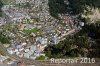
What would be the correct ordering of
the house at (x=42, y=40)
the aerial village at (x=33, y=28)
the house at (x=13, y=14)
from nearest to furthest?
1. the aerial village at (x=33, y=28)
2. the house at (x=42, y=40)
3. the house at (x=13, y=14)

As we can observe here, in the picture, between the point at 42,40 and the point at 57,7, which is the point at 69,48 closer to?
the point at 42,40

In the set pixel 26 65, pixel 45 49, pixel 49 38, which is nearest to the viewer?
pixel 26 65

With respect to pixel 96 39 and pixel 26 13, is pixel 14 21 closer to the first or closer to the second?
pixel 26 13

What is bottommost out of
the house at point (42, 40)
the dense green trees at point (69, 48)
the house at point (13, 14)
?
the dense green trees at point (69, 48)

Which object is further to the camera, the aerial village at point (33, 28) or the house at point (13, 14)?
the house at point (13, 14)

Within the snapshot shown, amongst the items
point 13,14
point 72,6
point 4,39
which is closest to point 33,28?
point 4,39


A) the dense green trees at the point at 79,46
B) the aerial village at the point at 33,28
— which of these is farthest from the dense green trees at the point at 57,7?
the dense green trees at the point at 79,46

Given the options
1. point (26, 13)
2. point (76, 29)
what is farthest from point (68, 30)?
point (26, 13)

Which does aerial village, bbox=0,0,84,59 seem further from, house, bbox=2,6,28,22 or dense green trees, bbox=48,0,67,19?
dense green trees, bbox=48,0,67,19

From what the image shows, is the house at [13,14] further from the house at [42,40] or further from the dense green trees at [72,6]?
the house at [42,40]

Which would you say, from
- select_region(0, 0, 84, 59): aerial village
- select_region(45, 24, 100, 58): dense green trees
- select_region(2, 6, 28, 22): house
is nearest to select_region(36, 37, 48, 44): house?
select_region(0, 0, 84, 59): aerial village

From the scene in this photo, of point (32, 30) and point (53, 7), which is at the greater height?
point (53, 7)
